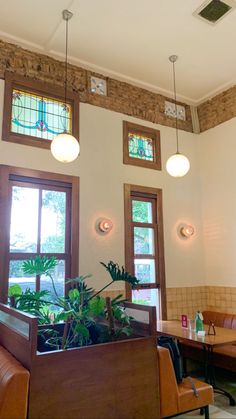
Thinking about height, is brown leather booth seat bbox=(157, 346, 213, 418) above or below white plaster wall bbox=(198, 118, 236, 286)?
below

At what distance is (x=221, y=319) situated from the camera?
5.12m

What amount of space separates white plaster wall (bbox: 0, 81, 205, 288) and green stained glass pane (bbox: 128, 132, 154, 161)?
218 millimetres

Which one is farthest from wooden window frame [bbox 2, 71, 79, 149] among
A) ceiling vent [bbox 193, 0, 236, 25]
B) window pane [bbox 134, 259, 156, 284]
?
window pane [bbox 134, 259, 156, 284]

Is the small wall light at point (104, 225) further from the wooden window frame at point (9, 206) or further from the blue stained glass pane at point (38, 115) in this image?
the blue stained glass pane at point (38, 115)

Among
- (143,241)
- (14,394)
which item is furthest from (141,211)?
(14,394)

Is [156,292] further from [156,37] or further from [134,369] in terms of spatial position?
[156,37]

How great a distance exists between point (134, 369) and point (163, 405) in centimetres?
43

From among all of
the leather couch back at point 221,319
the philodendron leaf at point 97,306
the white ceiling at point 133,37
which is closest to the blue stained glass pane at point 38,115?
the white ceiling at point 133,37

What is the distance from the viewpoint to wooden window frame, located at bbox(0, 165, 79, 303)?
398cm

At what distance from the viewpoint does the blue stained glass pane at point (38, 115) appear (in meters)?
4.43

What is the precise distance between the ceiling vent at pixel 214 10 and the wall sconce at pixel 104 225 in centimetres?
284

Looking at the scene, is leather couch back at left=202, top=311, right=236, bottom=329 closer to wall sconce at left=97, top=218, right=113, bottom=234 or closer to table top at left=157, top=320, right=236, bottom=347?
table top at left=157, top=320, right=236, bottom=347

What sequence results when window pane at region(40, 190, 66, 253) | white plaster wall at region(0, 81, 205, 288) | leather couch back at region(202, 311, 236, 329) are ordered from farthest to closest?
leather couch back at region(202, 311, 236, 329) → white plaster wall at region(0, 81, 205, 288) → window pane at region(40, 190, 66, 253)

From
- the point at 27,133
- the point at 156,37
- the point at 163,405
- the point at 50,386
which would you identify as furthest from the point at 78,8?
the point at 163,405
